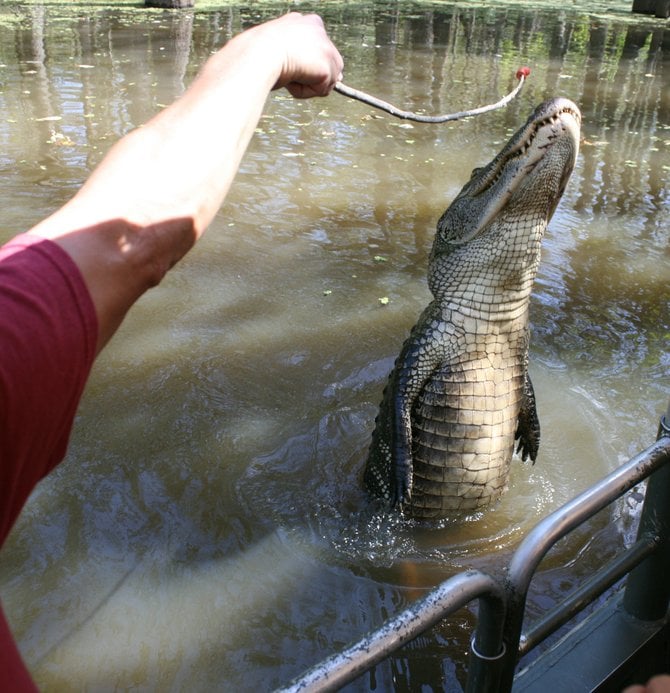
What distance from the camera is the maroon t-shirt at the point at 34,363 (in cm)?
77

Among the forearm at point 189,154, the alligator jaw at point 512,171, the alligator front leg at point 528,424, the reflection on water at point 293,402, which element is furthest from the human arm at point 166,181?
the alligator front leg at point 528,424

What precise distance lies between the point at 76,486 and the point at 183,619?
3.54 ft

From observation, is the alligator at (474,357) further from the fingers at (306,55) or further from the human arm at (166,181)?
the human arm at (166,181)

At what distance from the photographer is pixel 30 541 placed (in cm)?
347

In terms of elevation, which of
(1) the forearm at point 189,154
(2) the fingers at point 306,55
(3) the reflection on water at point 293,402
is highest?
(2) the fingers at point 306,55

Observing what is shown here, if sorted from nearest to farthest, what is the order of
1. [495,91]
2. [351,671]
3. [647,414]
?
[351,671] < [647,414] < [495,91]

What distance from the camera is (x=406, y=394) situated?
346cm

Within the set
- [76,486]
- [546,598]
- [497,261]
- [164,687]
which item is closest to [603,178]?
[497,261]

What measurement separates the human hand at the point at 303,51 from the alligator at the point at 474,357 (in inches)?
78.4

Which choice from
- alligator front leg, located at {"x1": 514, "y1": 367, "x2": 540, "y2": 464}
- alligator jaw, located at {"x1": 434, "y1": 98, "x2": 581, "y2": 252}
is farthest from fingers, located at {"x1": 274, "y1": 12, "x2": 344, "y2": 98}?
alligator front leg, located at {"x1": 514, "y1": 367, "x2": 540, "y2": 464}

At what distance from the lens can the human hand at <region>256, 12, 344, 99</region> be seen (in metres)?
1.33

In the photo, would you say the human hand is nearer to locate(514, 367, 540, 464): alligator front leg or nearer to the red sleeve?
the red sleeve

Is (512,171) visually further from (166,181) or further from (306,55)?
(166,181)

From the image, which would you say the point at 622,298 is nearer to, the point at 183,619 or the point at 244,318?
the point at 244,318
